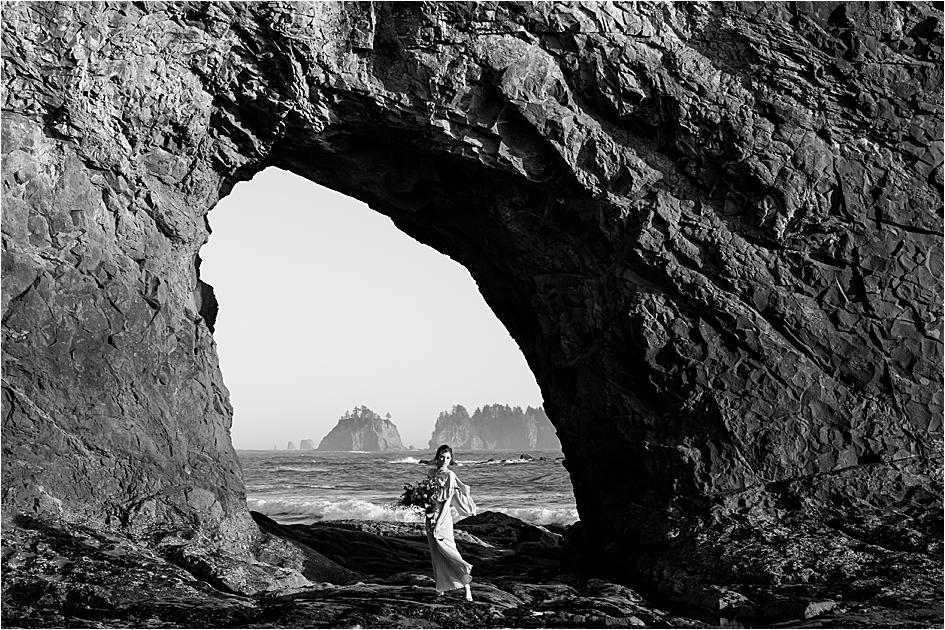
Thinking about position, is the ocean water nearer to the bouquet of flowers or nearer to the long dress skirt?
the bouquet of flowers

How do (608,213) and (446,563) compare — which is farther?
(608,213)

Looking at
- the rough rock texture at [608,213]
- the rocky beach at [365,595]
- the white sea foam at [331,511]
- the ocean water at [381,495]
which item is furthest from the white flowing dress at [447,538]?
the white sea foam at [331,511]

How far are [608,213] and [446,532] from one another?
6279 mm

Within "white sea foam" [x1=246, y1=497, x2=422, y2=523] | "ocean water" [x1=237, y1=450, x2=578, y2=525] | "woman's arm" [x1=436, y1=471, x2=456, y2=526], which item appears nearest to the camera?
"woman's arm" [x1=436, y1=471, x2=456, y2=526]

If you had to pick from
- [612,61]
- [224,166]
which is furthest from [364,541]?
[612,61]

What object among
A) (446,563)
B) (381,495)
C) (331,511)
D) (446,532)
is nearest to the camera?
(446,563)

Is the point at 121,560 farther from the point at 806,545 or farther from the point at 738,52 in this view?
the point at 738,52

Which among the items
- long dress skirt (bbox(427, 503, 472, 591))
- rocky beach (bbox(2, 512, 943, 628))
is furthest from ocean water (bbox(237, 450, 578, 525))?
long dress skirt (bbox(427, 503, 472, 591))

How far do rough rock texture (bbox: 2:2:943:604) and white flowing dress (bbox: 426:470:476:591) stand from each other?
403 cm

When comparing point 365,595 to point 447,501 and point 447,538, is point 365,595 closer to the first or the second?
point 447,538

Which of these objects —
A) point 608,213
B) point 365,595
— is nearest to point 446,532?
point 365,595

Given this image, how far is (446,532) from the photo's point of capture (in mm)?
11914

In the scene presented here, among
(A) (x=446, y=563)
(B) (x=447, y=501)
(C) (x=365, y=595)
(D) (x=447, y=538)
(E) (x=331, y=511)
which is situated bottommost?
(E) (x=331, y=511)

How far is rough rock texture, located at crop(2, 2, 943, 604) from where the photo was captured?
13.9 metres
